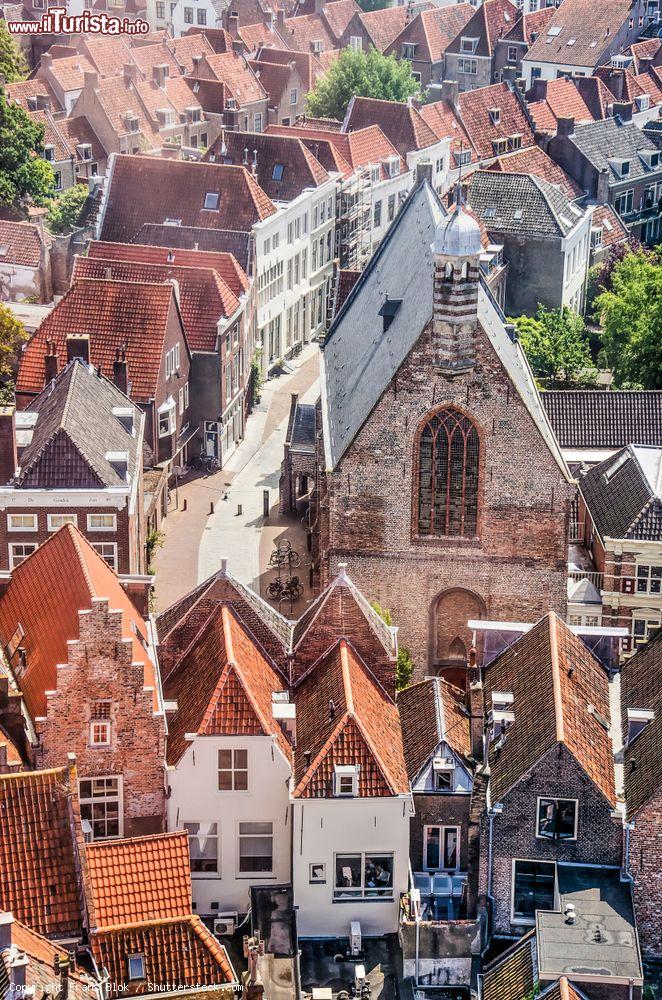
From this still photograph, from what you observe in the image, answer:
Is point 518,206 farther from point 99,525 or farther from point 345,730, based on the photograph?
point 345,730

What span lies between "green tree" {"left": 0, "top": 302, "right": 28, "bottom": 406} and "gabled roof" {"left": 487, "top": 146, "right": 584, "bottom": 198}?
57.6 metres

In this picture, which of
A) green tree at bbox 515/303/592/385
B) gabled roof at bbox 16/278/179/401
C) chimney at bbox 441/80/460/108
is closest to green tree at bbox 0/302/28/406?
gabled roof at bbox 16/278/179/401

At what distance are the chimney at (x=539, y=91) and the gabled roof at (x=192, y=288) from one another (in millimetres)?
79439

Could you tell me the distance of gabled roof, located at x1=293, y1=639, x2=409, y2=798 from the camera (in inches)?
2489

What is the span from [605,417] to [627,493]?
630 inches

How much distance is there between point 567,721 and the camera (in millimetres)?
64625

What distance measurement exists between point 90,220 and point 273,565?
1830 inches

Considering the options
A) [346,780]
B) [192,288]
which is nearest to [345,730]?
[346,780]

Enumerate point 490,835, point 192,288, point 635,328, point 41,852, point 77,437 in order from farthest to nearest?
point 635,328, point 192,288, point 77,437, point 490,835, point 41,852

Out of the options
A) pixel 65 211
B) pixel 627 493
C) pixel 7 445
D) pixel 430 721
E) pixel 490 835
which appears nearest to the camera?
pixel 490 835

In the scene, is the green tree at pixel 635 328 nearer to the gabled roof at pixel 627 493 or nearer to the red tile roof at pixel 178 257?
the red tile roof at pixel 178 257

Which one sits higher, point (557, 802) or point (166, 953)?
point (557, 802)

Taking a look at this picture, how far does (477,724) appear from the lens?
6806 cm

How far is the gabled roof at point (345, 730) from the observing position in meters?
63.2
